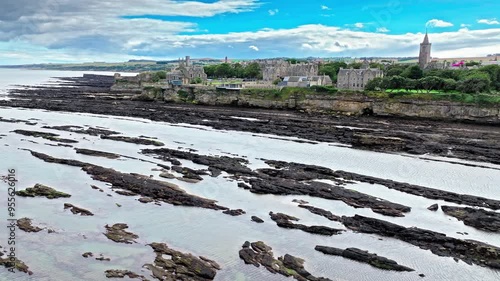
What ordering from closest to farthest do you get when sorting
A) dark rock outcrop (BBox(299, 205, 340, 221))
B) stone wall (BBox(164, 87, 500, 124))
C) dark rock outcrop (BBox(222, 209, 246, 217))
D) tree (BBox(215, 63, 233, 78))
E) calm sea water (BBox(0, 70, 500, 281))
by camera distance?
calm sea water (BBox(0, 70, 500, 281)) → dark rock outcrop (BBox(299, 205, 340, 221)) → dark rock outcrop (BBox(222, 209, 246, 217)) → stone wall (BBox(164, 87, 500, 124)) → tree (BBox(215, 63, 233, 78))

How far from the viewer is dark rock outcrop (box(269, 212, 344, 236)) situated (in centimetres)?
1439

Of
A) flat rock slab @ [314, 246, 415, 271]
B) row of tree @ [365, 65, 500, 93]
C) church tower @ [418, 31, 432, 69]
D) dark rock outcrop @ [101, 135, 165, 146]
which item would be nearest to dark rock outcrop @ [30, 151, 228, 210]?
flat rock slab @ [314, 246, 415, 271]

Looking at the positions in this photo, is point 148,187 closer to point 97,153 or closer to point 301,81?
point 97,153

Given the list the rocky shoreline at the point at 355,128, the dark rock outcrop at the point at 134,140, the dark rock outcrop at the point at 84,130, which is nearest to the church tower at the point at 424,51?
the rocky shoreline at the point at 355,128

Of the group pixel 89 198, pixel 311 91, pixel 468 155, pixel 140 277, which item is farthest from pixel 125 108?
pixel 140 277

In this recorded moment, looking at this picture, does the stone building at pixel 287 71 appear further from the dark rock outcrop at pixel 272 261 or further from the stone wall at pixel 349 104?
the dark rock outcrop at pixel 272 261

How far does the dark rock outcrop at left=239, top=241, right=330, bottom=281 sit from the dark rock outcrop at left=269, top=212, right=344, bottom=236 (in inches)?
76.5

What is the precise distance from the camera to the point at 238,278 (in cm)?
1121

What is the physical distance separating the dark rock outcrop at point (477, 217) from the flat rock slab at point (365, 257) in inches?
195

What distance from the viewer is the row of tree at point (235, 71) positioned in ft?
→ 267

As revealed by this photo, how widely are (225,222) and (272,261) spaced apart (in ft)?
12.1

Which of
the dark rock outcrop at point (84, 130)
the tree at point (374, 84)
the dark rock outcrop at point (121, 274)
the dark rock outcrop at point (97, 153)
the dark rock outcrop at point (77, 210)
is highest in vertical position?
the tree at point (374, 84)

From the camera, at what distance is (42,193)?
17.6m

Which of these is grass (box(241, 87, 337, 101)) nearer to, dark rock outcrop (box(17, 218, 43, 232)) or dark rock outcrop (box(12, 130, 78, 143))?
dark rock outcrop (box(12, 130, 78, 143))
